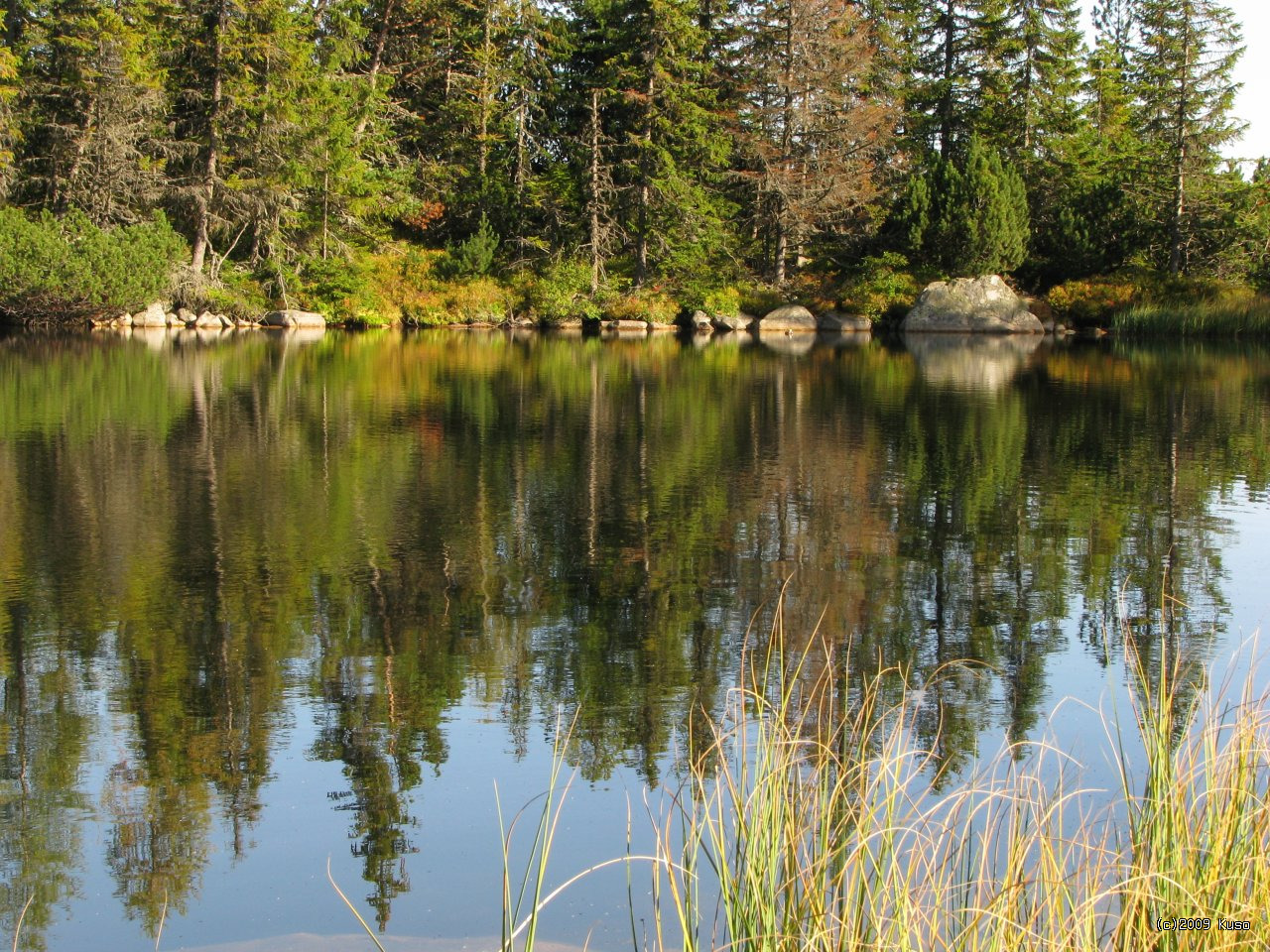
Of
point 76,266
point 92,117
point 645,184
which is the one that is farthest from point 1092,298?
point 92,117

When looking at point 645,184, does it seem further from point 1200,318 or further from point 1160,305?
point 1200,318

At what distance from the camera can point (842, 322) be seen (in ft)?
138

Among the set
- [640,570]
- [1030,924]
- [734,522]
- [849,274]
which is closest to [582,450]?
[734,522]

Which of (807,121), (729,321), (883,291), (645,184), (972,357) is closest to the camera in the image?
(972,357)

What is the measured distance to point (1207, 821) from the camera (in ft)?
10.4

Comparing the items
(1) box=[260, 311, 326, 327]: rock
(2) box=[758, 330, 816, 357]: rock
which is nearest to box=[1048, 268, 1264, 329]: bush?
(2) box=[758, 330, 816, 357]: rock

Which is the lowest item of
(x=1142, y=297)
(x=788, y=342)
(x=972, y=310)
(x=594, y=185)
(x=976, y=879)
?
(x=976, y=879)

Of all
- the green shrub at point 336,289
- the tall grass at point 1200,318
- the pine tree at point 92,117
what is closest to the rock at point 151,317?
the pine tree at point 92,117

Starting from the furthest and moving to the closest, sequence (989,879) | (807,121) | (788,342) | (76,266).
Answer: (807,121) → (788,342) → (76,266) → (989,879)

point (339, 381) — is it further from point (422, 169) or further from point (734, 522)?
point (422, 169)

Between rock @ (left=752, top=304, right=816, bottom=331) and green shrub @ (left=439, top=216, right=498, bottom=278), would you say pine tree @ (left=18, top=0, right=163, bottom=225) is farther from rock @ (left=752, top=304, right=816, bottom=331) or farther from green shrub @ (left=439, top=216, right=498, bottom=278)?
rock @ (left=752, top=304, right=816, bottom=331)

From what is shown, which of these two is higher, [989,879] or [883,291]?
[883,291]

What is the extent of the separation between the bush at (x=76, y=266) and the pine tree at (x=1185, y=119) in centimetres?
3010

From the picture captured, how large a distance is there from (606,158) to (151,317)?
16.0 meters
